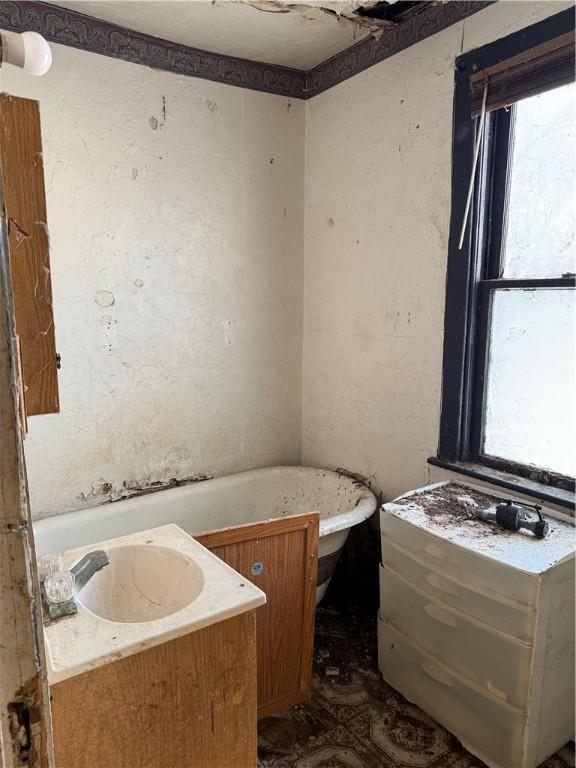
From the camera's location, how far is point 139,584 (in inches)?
52.7

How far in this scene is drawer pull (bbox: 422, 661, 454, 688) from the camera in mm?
1617

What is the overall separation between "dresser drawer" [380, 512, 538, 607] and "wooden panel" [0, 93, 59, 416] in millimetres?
1191

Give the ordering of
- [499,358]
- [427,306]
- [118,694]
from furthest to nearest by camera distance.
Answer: [427,306] → [499,358] → [118,694]

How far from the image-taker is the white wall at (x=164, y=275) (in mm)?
2074

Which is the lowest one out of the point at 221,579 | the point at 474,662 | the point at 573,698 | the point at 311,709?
the point at 311,709

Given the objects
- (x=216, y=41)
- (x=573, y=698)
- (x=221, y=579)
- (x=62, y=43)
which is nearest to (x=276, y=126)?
(x=216, y=41)

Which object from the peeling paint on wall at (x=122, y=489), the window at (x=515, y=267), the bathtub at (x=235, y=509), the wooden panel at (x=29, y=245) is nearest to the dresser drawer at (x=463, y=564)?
the bathtub at (x=235, y=509)

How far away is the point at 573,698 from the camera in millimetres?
1551

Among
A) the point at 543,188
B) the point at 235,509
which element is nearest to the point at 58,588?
the point at 235,509

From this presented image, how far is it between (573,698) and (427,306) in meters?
1.35

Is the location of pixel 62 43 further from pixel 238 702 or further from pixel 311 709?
pixel 311 709

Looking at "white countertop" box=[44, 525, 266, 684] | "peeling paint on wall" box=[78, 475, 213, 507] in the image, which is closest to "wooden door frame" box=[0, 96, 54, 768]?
"white countertop" box=[44, 525, 266, 684]

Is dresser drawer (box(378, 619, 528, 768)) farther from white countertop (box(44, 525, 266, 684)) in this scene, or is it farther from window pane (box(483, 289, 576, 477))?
white countertop (box(44, 525, 266, 684))

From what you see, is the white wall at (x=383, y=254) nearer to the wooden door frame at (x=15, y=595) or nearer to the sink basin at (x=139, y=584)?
the sink basin at (x=139, y=584)
